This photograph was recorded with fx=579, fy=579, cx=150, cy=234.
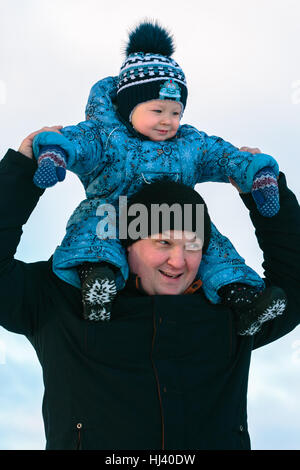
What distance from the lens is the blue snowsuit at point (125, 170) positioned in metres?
2.15

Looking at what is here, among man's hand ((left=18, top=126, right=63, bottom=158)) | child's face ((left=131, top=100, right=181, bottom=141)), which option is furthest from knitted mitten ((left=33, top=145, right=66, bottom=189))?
child's face ((left=131, top=100, right=181, bottom=141))

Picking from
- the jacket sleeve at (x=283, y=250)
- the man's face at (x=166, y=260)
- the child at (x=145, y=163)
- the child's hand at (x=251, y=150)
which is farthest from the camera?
the jacket sleeve at (x=283, y=250)

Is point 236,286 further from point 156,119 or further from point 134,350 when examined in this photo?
point 156,119

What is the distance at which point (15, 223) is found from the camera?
2.07 m

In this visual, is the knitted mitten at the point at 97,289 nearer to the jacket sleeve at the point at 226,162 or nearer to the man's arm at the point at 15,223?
the man's arm at the point at 15,223

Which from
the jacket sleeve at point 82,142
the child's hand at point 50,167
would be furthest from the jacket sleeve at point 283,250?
the child's hand at point 50,167

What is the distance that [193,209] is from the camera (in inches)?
91.4

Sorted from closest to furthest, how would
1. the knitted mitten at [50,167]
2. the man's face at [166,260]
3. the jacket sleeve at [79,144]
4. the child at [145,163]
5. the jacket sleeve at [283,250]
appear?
the knitted mitten at [50,167] → the jacket sleeve at [79,144] → the child at [145,163] → the man's face at [166,260] → the jacket sleeve at [283,250]

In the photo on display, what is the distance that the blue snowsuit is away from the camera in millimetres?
2150

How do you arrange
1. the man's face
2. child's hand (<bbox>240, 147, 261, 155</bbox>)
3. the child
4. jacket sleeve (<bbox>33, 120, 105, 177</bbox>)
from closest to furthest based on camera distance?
1. jacket sleeve (<bbox>33, 120, 105, 177</bbox>)
2. the child
3. the man's face
4. child's hand (<bbox>240, 147, 261, 155</bbox>)

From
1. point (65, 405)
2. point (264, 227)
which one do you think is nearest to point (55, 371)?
point (65, 405)

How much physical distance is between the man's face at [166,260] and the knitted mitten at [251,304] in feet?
0.57

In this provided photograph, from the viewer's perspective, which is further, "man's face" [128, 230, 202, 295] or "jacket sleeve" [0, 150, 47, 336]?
"man's face" [128, 230, 202, 295]

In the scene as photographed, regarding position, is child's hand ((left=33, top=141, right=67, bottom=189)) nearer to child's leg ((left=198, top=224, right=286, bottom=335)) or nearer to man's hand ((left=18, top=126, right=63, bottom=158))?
man's hand ((left=18, top=126, right=63, bottom=158))
